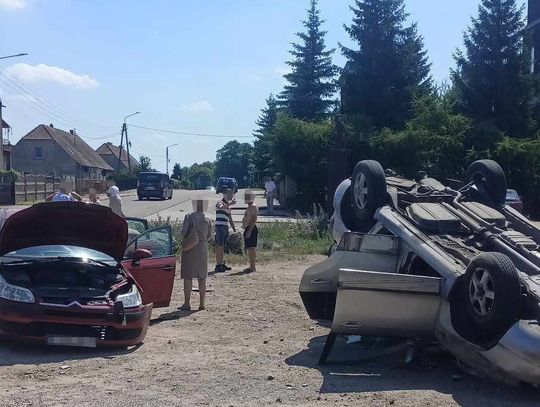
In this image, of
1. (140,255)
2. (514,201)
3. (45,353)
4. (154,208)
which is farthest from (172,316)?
(154,208)

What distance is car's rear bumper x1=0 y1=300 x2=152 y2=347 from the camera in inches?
305

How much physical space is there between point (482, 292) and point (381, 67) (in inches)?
1193

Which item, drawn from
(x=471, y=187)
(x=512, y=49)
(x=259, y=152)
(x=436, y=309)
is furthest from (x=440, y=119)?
(x=436, y=309)

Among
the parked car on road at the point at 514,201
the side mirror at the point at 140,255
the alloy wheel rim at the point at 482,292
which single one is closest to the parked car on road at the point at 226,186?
the side mirror at the point at 140,255

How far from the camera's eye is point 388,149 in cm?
3231

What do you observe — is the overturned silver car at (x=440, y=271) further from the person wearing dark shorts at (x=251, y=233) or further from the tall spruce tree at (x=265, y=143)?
the tall spruce tree at (x=265, y=143)

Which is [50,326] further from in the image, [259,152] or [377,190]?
[259,152]

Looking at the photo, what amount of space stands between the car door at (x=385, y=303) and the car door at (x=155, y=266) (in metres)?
2.85

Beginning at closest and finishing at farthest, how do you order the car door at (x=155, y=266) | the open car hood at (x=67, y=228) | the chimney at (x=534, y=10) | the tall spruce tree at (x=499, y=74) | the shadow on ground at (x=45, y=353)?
the shadow on ground at (x=45, y=353) < the open car hood at (x=67, y=228) < the car door at (x=155, y=266) < the tall spruce tree at (x=499, y=74) < the chimney at (x=534, y=10)

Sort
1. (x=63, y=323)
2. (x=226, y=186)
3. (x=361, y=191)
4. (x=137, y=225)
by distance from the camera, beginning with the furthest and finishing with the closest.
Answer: (x=226, y=186)
(x=137, y=225)
(x=361, y=191)
(x=63, y=323)

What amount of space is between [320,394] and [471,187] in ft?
12.3

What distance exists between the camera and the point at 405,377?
720 centimetres

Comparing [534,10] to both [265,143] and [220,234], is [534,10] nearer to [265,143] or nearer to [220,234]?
[265,143]

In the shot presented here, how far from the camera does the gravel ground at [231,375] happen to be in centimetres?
636
